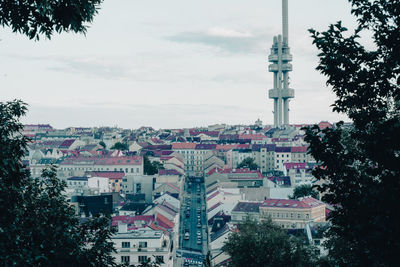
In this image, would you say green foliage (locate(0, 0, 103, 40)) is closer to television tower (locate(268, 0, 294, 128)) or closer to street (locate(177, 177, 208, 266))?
street (locate(177, 177, 208, 266))

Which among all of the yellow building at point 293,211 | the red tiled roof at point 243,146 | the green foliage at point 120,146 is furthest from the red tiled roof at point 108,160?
the red tiled roof at point 243,146

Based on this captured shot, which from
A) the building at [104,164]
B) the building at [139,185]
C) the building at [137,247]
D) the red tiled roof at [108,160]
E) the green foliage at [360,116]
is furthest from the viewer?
the red tiled roof at [108,160]

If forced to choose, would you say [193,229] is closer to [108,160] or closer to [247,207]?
[247,207]

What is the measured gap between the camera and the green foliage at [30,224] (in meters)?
10.9

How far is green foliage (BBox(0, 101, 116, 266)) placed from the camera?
10.9 metres

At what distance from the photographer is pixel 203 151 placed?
5999 inches

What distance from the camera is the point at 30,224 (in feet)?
41.8

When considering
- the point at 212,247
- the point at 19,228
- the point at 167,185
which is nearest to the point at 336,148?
the point at 19,228

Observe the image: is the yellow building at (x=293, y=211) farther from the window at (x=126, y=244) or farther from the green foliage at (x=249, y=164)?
the green foliage at (x=249, y=164)

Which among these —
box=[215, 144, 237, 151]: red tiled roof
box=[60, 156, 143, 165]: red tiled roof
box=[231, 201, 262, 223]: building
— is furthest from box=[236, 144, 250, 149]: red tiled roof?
box=[231, 201, 262, 223]: building

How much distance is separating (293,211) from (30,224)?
57762 millimetres

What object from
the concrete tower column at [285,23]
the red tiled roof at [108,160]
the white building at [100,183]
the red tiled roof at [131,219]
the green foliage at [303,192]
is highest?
the concrete tower column at [285,23]

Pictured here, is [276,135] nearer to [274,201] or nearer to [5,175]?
[274,201]

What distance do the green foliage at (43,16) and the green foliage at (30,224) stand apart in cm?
236
